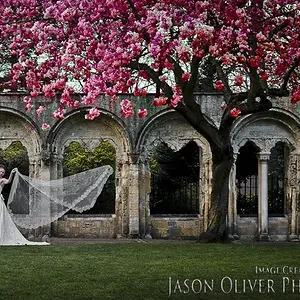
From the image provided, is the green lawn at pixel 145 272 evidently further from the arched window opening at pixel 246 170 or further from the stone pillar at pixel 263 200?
the arched window opening at pixel 246 170

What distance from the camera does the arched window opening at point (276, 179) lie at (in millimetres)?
21625

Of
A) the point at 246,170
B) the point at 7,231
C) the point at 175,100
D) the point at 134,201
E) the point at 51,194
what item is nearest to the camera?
the point at 175,100

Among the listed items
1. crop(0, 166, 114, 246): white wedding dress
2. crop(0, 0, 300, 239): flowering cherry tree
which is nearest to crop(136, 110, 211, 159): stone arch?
crop(0, 166, 114, 246): white wedding dress

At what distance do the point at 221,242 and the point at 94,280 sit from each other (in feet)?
21.4

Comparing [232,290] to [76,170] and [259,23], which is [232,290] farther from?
[76,170]

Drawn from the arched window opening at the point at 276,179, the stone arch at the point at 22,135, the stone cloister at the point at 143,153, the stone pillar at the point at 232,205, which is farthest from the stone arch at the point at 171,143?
the arched window opening at the point at 276,179

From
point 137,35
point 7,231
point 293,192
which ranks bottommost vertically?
point 7,231

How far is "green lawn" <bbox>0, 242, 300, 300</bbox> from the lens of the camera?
30.5 feet

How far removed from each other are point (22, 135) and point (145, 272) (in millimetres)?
8498

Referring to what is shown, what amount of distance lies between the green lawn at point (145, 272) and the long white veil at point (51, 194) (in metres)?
1.60

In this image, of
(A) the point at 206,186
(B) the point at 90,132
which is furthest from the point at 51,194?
(A) the point at 206,186

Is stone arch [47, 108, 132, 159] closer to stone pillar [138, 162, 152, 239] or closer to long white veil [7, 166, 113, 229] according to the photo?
stone pillar [138, 162, 152, 239]

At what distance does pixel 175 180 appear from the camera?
73.7 ft

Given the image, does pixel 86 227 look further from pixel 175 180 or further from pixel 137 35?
pixel 137 35
